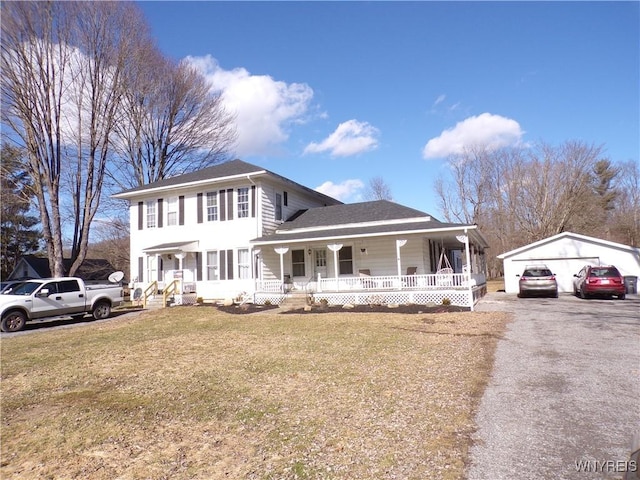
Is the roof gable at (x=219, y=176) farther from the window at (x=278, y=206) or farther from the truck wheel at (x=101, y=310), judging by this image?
the truck wheel at (x=101, y=310)

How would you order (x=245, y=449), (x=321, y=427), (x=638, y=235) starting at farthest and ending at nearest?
(x=638, y=235), (x=321, y=427), (x=245, y=449)

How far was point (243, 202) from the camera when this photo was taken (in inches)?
782

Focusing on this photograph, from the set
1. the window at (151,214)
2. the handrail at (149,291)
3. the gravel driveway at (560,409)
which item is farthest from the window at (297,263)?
the gravel driveway at (560,409)

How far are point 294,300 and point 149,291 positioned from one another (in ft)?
28.2

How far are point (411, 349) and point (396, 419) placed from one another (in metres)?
3.75

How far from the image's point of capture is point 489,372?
239 inches

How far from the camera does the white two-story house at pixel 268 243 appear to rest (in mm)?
17359

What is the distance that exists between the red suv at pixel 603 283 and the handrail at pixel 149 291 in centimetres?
2084

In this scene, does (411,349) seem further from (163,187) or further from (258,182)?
(163,187)

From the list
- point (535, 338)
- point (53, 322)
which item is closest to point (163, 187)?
point (53, 322)

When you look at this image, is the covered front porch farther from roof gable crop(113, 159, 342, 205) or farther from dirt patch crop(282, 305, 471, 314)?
roof gable crop(113, 159, 342, 205)

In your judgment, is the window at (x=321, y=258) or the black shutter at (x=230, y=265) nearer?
the black shutter at (x=230, y=265)

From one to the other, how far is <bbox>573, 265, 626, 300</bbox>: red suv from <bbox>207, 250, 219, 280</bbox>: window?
57.2 ft

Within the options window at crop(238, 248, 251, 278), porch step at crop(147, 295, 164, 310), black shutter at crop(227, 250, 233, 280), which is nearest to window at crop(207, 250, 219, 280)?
black shutter at crop(227, 250, 233, 280)
